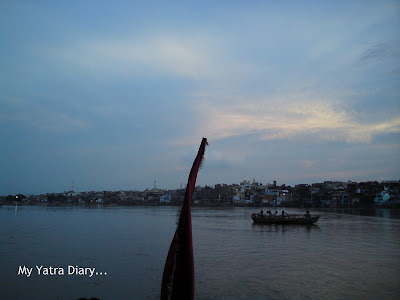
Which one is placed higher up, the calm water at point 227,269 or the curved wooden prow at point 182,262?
the curved wooden prow at point 182,262

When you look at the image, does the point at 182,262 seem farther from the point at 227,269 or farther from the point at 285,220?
the point at 285,220

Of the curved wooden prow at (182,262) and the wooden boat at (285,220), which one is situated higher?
the curved wooden prow at (182,262)

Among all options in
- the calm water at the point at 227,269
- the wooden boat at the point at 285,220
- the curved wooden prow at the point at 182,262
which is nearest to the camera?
the curved wooden prow at the point at 182,262

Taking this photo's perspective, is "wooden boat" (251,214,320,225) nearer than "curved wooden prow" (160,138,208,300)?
No

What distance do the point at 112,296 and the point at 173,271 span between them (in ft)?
37.4

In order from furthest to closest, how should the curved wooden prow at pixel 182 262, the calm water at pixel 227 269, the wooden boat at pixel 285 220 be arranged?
1. the wooden boat at pixel 285 220
2. the calm water at pixel 227 269
3. the curved wooden prow at pixel 182 262

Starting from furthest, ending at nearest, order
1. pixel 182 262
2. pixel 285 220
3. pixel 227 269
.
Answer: pixel 285 220 < pixel 227 269 < pixel 182 262

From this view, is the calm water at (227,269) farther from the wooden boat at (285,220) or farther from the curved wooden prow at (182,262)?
the wooden boat at (285,220)

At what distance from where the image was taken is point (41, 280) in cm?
1498

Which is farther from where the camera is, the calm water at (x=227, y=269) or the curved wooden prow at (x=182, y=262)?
the calm water at (x=227, y=269)

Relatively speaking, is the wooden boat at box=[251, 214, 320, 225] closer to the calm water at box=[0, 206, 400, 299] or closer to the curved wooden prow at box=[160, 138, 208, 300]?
the calm water at box=[0, 206, 400, 299]

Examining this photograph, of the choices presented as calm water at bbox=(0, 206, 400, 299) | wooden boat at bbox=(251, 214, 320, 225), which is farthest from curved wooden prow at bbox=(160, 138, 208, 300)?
wooden boat at bbox=(251, 214, 320, 225)

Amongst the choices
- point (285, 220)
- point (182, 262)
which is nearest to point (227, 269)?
point (182, 262)

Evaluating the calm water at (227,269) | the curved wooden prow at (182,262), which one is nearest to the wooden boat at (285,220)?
the calm water at (227,269)
